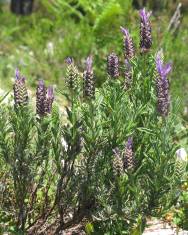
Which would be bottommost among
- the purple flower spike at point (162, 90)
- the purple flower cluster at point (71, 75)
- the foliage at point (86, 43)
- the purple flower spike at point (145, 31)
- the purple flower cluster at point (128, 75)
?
the purple flower spike at point (162, 90)

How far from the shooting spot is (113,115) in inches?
112

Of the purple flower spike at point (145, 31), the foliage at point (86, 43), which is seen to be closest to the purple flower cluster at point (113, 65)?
the purple flower spike at point (145, 31)

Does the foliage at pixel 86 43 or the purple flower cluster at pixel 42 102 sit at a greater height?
the foliage at pixel 86 43

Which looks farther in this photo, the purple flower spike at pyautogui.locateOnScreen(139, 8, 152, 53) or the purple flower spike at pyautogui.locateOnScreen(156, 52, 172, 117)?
the purple flower spike at pyautogui.locateOnScreen(139, 8, 152, 53)

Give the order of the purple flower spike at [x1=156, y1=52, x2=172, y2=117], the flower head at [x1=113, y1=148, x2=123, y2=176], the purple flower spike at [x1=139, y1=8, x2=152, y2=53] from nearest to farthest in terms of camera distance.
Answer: the purple flower spike at [x1=156, y1=52, x2=172, y2=117] → the flower head at [x1=113, y1=148, x2=123, y2=176] → the purple flower spike at [x1=139, y1=8, x2=152, y2=53]

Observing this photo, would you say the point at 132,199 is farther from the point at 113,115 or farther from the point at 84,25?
the point at 84,25

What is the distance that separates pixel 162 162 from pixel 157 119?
0.70ft

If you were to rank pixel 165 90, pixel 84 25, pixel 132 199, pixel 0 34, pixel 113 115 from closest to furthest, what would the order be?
pixel 165 90 < pixel 113 115 < pixel 132 199 < pixel 84 25 < pixel 0 34

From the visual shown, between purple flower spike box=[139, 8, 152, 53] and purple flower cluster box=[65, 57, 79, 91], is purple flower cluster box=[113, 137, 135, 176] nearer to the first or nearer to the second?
purple flower cluster box=[65, 57, 79, 91]

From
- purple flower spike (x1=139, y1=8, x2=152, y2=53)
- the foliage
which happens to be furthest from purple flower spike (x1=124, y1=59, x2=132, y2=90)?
the foliage

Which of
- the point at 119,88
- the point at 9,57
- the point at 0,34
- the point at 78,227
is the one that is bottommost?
the point at 78,227

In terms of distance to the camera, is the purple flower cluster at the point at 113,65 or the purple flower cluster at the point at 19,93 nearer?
the purple flower cluster at the point at 19,93

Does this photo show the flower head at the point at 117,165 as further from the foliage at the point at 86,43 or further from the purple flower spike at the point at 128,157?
the foliage at the point at 86,43

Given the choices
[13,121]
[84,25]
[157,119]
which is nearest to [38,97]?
[13,121]
